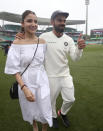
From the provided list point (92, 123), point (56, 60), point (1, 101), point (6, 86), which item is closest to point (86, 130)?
point (92, 123)

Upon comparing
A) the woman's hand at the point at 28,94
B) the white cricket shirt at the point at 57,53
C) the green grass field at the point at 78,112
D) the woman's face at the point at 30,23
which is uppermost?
the woman's face at the point at 30,23

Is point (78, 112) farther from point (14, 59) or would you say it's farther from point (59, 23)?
point (14, 59)

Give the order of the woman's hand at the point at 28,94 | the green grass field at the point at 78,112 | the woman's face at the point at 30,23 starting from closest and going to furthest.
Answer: the woman's hand at the point at 28,94 < the woman's face at the point at 30,23 < the green grass field at the point at 78,112

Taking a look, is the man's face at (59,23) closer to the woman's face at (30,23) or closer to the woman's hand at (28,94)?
the woman's face at (30,23)

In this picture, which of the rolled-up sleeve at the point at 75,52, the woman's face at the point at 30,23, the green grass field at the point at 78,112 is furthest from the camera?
the green grass field at the point at 78,112

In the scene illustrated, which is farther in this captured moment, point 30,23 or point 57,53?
point 57,53

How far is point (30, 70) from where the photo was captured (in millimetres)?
2111

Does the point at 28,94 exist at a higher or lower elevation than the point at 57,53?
lower

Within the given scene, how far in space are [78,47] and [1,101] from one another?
9.19ft

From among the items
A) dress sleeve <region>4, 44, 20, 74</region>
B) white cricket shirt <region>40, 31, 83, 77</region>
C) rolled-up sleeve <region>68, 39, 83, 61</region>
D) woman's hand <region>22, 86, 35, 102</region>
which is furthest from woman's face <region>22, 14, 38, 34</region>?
rolled-up sleeve <region>68, 39, 83, 61</region>

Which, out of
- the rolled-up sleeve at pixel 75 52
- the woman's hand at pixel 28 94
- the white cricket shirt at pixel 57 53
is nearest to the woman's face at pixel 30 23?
the white cricket shirt at pixel 57 53

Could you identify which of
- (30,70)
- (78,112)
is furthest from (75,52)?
(78,112)

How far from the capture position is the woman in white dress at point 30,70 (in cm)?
203

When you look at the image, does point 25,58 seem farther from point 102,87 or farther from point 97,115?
point 102,87
